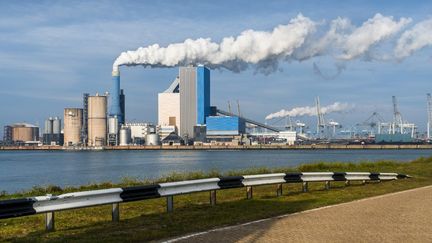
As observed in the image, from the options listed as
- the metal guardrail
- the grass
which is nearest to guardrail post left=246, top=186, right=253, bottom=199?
the metal guardrail

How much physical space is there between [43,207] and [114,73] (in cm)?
18291

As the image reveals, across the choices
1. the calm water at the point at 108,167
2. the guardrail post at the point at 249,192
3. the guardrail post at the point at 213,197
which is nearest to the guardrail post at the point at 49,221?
the guardrail post at the point at 213,197

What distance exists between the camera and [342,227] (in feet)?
38.1

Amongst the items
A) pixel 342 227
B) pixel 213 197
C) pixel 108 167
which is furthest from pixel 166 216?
pixel 108 167

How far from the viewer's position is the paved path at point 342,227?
10.2 m

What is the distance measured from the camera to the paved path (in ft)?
33.5

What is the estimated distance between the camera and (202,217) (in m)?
13.1

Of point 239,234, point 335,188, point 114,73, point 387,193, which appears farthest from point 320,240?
point 114,73

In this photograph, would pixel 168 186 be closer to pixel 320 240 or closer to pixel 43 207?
pixel 43 207

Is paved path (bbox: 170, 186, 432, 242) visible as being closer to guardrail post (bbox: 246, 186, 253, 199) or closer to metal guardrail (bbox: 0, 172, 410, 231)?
metal guardrail (bbox: 0, 172, 410, 231)

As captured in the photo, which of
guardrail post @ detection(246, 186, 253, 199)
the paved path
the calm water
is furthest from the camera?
the calm water

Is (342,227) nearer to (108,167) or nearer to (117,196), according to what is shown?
(117,196)

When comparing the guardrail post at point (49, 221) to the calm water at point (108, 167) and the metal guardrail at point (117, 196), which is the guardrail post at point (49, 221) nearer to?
the metal guardrail at point (117, 196)

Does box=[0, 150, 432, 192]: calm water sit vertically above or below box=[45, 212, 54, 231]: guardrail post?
below
